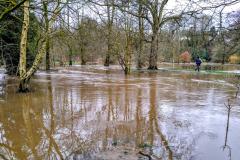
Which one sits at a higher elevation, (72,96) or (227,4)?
(227,4)

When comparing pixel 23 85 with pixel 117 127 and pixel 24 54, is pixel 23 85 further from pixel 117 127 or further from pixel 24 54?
pixel 117 127

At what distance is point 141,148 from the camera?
20.8 feet

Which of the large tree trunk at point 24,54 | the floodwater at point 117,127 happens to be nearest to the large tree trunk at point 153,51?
the floodwater at point 117,127

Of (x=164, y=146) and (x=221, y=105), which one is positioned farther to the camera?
(x=221, y=105)

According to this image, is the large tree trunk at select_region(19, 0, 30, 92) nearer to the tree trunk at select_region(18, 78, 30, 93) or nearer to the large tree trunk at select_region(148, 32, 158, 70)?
the tree trunk at select_region(18, 78, 30, 93)

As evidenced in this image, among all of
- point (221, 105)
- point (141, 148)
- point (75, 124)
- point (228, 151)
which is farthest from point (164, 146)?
point (221, 105)

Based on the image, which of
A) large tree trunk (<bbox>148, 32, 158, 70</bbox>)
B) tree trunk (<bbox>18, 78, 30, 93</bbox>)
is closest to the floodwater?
tree trunk (<bbox>18, 78, 30, 93</bbox>)

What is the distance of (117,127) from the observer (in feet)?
26.4

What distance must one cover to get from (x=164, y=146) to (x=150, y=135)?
842 millimetres

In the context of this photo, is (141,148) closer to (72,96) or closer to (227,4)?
(227,4)

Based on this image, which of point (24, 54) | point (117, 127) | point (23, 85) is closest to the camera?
point (117, 127)

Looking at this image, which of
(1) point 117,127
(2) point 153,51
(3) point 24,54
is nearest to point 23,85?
(3) point 24,54

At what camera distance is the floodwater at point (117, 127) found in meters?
6.20

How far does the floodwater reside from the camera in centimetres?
620
